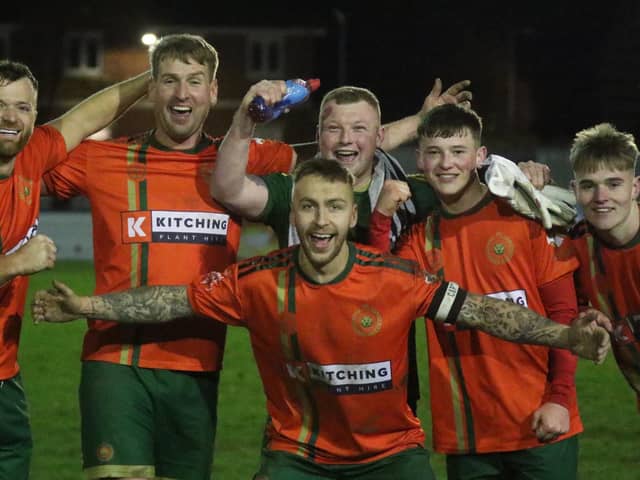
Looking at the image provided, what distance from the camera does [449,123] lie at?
5.53 meters

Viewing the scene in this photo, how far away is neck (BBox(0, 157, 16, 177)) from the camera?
556cm

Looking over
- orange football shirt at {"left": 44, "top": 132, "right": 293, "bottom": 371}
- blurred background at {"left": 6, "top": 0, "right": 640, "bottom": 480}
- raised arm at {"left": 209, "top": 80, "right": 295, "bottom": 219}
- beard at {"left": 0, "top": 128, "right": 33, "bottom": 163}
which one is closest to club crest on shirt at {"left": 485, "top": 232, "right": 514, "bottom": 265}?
raised arm at {"left": 209, "top": 80, "right": 295, "bottom": 219}

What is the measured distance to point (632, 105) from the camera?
33.3 metres

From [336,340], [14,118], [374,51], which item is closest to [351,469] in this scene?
[336,340]

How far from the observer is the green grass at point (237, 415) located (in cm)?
822

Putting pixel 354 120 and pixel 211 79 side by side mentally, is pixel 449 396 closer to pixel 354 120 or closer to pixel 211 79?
pixel 354 120

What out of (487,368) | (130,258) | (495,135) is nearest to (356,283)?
(487,368)

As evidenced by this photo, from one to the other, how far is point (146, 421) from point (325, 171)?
1534 mm

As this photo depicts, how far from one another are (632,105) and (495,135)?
9701 millimetres

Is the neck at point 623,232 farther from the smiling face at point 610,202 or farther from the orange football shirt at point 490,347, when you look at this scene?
the orange football shirt at point 490,347

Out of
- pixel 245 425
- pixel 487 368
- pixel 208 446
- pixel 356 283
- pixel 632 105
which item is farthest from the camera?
pixel 632 105

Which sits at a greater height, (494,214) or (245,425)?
(494,214)

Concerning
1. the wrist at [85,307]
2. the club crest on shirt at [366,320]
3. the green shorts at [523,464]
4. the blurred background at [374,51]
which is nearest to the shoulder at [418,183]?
the club crest on shirt at [366,320]

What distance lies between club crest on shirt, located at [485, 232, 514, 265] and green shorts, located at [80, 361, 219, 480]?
1442 millimetres
